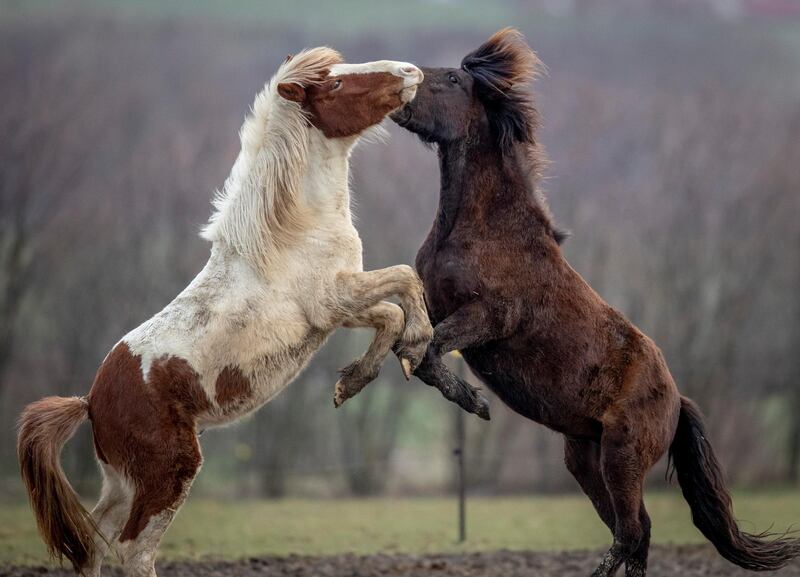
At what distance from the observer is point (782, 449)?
18438 millimetres

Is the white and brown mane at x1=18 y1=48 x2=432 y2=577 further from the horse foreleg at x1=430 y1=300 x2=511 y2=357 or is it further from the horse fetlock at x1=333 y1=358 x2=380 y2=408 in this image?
the horse foreleg at x1=430 y1=300 x2=511 y2=357

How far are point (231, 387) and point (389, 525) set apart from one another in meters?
7.11

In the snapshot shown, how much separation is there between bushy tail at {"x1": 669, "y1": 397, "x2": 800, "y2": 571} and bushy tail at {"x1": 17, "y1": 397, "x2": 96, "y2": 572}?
362cm

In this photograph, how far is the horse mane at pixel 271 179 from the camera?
16.5ft

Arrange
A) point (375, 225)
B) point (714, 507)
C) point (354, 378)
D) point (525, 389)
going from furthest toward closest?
point (375, 225), point (714, 507), point (525, 389), point (354, 378)

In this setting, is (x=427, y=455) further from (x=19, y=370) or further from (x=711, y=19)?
(x=711, y=19)

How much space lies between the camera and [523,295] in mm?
5504

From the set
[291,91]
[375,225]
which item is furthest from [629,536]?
[375,225]

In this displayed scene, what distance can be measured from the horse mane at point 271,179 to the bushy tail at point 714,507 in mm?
2830

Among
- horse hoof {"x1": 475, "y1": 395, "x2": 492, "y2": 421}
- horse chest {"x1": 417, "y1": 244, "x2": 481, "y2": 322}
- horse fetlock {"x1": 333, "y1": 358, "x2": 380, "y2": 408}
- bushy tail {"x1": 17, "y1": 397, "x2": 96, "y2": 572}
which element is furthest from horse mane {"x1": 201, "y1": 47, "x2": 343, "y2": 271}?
horse hoof {"x1": 475, "y1": 395, "x2": 492, "y2": 421}

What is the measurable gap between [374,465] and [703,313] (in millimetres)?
7274

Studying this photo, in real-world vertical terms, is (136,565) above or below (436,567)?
above

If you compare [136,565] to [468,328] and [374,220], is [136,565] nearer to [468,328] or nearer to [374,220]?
[468,328]

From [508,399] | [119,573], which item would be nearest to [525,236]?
[508,399]
